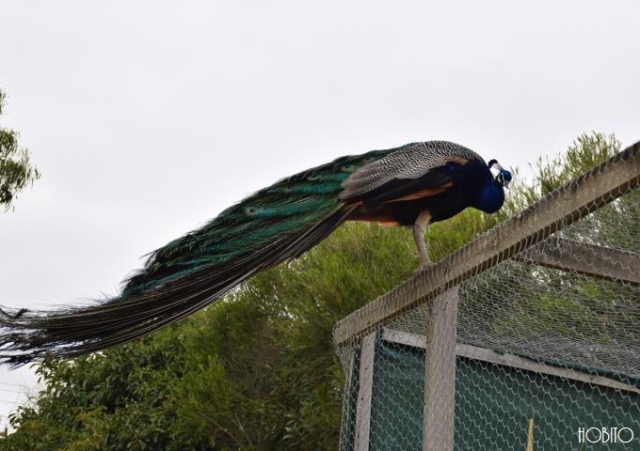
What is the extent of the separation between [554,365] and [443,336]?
623mm

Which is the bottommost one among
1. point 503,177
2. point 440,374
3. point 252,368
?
point 440,374

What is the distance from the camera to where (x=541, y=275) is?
3.13 metres

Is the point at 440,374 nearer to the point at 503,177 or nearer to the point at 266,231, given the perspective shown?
the point at 266,231

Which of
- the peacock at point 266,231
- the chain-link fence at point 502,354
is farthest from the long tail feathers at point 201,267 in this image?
the chain-link fence at point 502,354

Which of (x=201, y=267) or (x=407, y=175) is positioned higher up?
(x=407, y=175)

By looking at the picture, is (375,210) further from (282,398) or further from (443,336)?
(282,398)

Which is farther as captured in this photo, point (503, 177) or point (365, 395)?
point (503, 177)

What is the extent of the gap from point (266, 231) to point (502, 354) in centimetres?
99

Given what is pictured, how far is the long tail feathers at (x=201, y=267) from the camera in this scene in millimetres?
3189

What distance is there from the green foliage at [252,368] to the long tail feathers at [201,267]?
384 cm

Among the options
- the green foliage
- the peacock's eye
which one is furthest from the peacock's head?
the green foliage

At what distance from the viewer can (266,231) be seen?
3586 mm

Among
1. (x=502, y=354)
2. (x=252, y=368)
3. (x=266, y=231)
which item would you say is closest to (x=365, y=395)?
(x=502, y=354)

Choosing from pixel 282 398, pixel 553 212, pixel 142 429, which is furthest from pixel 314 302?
pixel 553 212
